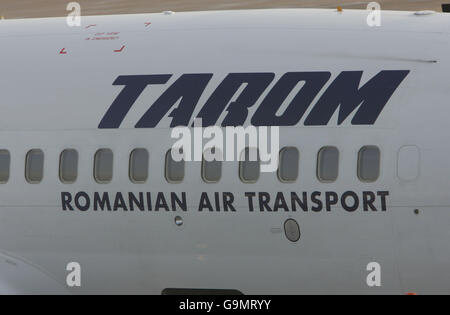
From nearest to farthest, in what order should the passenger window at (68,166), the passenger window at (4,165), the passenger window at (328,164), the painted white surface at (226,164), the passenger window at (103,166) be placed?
the painted white surface at (226,164) → the passenger window at (328,164) → the passenger window at (103,166) → the passenger window at (68,166) → the passenger window at (4,165)

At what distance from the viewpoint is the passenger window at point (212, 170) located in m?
15.1

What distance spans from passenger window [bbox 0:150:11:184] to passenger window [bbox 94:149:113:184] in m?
1.59

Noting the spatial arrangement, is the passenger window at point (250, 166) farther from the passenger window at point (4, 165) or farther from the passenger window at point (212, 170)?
the passenger window at point (4, 165)

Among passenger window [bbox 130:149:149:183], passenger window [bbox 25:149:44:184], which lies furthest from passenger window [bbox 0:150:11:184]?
passenger window [bbox 130:149:149:183]

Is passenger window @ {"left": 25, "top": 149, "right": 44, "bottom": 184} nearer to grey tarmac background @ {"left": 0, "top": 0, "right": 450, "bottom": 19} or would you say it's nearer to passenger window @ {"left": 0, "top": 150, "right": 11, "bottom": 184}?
passenger window @ {"left": 0, "top": 150, "right": 11, "bottom": 184}

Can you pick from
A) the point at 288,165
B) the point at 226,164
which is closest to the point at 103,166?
the point at 226,164

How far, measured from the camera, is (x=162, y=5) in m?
60.3

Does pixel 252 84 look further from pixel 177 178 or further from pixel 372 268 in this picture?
pixel 372 268

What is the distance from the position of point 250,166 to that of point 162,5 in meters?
46.4

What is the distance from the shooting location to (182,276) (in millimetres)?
15594

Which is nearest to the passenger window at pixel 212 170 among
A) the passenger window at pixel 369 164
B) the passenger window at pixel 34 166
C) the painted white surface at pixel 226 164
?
the painted white surface at pixel 226 164

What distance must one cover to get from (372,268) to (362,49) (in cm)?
319

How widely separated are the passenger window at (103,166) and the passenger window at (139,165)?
1.20ft

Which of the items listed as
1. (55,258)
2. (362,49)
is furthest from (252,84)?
(55,258)
